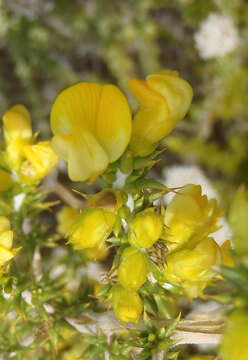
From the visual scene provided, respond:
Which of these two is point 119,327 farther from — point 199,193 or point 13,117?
point 13,117

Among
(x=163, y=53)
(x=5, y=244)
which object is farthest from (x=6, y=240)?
(x=163, y=53)

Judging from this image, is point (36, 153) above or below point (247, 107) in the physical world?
above

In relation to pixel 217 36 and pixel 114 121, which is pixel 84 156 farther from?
pixel 217 36

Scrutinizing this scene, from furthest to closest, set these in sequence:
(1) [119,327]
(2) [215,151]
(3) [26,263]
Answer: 1. (2) [215,151]
2. (3) [26,263]
3. (1) [119,327]

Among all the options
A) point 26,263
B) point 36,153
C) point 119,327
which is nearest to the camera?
point 119,327

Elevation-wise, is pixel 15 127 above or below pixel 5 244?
above

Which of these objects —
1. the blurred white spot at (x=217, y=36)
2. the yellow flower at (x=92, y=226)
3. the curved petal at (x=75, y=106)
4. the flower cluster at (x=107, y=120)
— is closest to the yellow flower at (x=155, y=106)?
the flower cluster at (x=107, y=120)

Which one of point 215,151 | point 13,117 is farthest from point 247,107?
point 13,117

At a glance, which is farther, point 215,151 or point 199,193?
point 215,151
